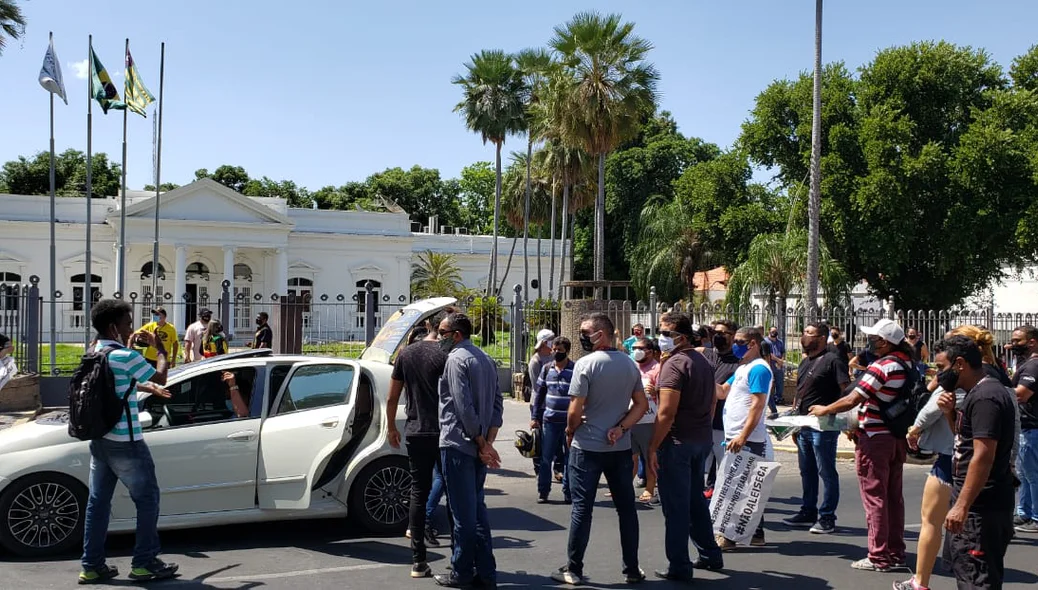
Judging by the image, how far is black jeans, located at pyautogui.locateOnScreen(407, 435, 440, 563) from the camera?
6.32 meters

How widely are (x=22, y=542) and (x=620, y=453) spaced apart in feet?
13.7

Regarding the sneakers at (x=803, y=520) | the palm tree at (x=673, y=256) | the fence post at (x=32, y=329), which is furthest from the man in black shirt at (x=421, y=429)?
the palm tree at (x=673, y=256)

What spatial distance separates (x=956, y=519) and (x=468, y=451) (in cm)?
278

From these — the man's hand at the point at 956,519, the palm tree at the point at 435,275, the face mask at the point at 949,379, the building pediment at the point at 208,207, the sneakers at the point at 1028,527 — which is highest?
the building pediment at the point at 208,207

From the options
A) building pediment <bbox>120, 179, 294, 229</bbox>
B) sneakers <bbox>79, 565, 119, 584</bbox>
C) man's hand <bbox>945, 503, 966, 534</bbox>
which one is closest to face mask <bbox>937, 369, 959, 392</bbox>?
man's hand <bbox>945, 503, 966, 534</bbox>

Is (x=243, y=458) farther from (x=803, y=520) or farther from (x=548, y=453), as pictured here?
(x=803, y=520)

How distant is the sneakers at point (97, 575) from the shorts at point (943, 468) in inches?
204

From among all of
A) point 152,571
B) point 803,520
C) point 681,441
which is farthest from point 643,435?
point 152,571

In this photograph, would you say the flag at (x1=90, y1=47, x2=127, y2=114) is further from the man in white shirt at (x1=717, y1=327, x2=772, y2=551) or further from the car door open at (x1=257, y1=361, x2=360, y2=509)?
the man in white shirt at (x1=717, y1=327, x2=772, y2=551)

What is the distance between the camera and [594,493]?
6.04 metres

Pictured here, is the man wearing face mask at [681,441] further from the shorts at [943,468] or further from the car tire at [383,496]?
the car tire at [383,496]

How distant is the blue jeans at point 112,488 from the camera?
5.90 meters

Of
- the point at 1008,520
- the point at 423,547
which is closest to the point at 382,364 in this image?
the point at 423,547

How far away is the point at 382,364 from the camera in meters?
7.87
